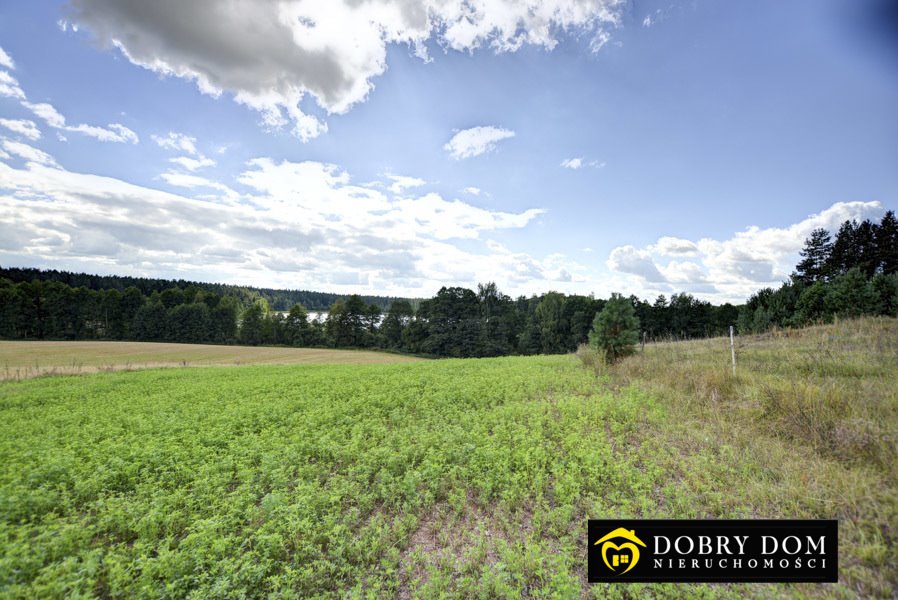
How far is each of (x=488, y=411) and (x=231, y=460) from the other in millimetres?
5494

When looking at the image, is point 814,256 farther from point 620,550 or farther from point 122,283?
point 122,283

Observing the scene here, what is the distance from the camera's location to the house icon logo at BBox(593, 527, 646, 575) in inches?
147

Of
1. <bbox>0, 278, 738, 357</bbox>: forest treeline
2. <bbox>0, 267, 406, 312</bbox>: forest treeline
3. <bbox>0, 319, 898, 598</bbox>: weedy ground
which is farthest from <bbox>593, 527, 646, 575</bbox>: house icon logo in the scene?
<bbox>0, 267, 406, 312</bbox>: forest treeline

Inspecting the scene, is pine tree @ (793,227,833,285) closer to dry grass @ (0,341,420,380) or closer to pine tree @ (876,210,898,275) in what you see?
pine tree @ (876,210,898,275)

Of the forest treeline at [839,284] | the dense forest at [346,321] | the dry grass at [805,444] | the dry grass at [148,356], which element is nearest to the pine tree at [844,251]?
the forest treeline at [839,284]

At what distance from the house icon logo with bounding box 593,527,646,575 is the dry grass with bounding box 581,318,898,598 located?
1.19 m

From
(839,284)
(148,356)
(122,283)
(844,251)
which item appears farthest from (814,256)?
(122,283)

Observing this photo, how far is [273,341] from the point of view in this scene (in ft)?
180

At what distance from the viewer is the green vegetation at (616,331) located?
14.3 meters

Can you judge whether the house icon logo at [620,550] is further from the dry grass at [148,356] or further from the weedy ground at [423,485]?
the dry grass at [148,356]

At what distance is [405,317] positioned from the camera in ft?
180

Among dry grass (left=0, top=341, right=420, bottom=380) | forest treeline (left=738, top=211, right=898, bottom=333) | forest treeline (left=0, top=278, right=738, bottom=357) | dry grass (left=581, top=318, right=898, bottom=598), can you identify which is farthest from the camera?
forest treeline (left=0, top=278, right=738, bottom=357)

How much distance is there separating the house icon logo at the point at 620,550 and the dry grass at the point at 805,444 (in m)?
1.19

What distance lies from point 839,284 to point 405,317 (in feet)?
156
